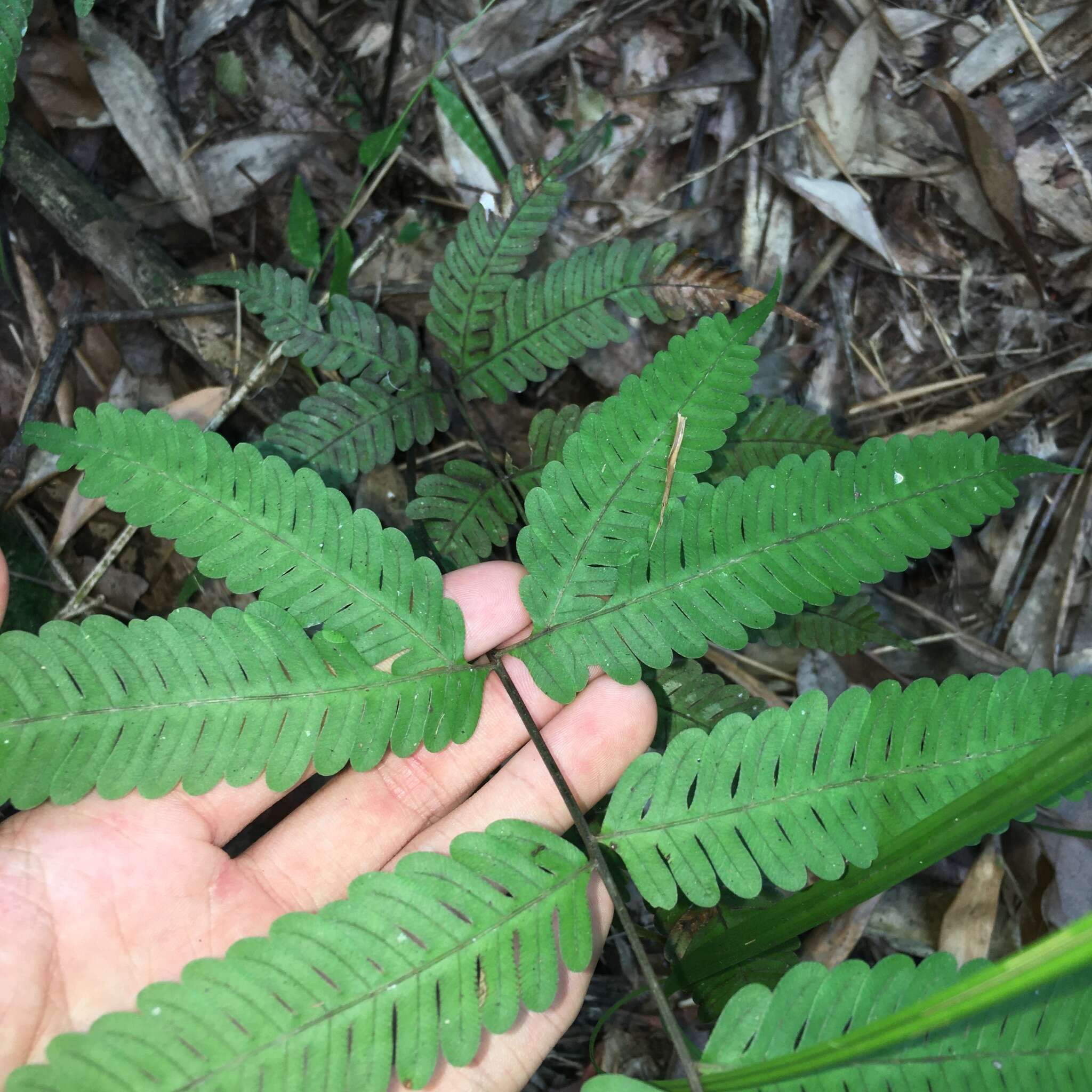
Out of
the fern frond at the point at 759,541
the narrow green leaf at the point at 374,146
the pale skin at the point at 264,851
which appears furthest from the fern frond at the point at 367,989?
the narrow green leaf at the point at 374,146

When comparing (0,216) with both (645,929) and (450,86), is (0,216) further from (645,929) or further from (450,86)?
(645,929)

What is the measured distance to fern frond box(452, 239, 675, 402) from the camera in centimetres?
253

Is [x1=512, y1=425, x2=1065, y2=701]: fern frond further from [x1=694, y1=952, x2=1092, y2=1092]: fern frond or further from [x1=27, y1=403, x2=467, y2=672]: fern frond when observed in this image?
[x1=694, y1=952, x2=1092, y2=1092]: fern frond

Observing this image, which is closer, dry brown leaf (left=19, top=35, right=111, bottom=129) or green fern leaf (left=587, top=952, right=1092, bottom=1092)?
green fern leaf (left=587, top=952, right=1092, bottom=1092)

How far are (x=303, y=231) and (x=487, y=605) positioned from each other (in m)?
1.69

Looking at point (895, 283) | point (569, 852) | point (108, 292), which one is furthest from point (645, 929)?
point (108, 292)

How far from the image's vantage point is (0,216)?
10.5 ft

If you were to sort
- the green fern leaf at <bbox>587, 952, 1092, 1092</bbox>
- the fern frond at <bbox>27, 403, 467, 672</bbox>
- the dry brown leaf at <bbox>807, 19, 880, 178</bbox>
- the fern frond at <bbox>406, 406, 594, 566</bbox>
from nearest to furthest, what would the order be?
the green fern leaf at <bbox>587, 952, 1092, 1092</bbox>
the fern frond at <bbox>27, 403, 467, 672</bbox>
the fern frond at <bbox>406, 406, 594, 566</bbox>
the dry brown leaf at <bbox>807, 19, 880, 178</bbox>

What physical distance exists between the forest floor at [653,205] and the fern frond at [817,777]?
113 centimetres

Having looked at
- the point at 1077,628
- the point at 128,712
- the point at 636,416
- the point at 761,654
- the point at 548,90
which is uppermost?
the point at 548,90

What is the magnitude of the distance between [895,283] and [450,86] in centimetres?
191

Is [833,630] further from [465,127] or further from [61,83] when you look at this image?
[61,83]

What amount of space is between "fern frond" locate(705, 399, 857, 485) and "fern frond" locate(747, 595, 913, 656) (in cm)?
45

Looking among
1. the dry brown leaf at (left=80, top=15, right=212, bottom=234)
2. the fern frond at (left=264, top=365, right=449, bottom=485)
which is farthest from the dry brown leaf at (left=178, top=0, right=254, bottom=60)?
the fern frond at (left=264, top=365, right=449, bottom=485)
